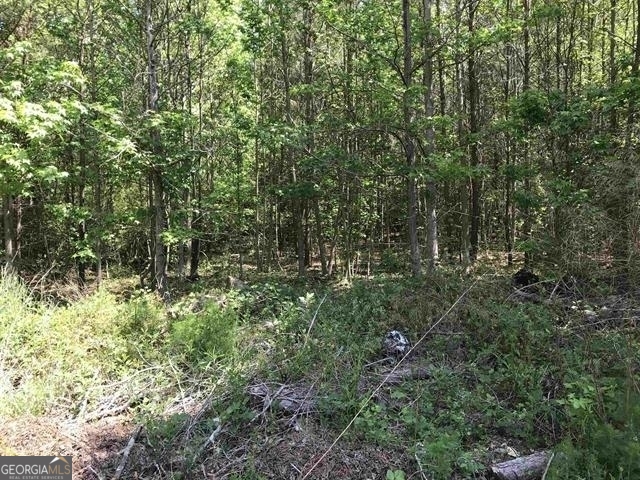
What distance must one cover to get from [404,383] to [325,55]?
27.9ft

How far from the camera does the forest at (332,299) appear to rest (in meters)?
3.55

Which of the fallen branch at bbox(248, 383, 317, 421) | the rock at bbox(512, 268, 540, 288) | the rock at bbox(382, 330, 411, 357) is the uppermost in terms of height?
the rock at bbox(512, 268, 540, 288)

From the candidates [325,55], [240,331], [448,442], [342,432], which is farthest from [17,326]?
[325,55]

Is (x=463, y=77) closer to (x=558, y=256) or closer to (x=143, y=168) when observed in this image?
(x=558, y=256)

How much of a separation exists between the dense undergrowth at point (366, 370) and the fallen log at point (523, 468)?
4.6 inches

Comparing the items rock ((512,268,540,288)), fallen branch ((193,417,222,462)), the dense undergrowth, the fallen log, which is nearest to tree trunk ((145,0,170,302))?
the dense undergrowth

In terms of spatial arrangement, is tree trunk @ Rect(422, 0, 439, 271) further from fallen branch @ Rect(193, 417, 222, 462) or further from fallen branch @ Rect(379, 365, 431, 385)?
fallen branch @ Rect(193, 417, 222, 462)

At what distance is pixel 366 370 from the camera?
15.6ft

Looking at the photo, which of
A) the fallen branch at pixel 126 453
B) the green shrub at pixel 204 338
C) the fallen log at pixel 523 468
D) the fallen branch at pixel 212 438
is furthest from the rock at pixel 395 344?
the fallen branch at pixel 126 453

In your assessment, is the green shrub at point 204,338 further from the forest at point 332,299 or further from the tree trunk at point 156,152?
the tree trunk at point 156,152

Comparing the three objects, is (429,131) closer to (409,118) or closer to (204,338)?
(409,118)

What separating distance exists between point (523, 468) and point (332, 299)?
177 inches

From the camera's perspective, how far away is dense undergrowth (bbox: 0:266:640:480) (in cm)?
338

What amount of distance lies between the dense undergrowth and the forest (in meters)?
0.02
